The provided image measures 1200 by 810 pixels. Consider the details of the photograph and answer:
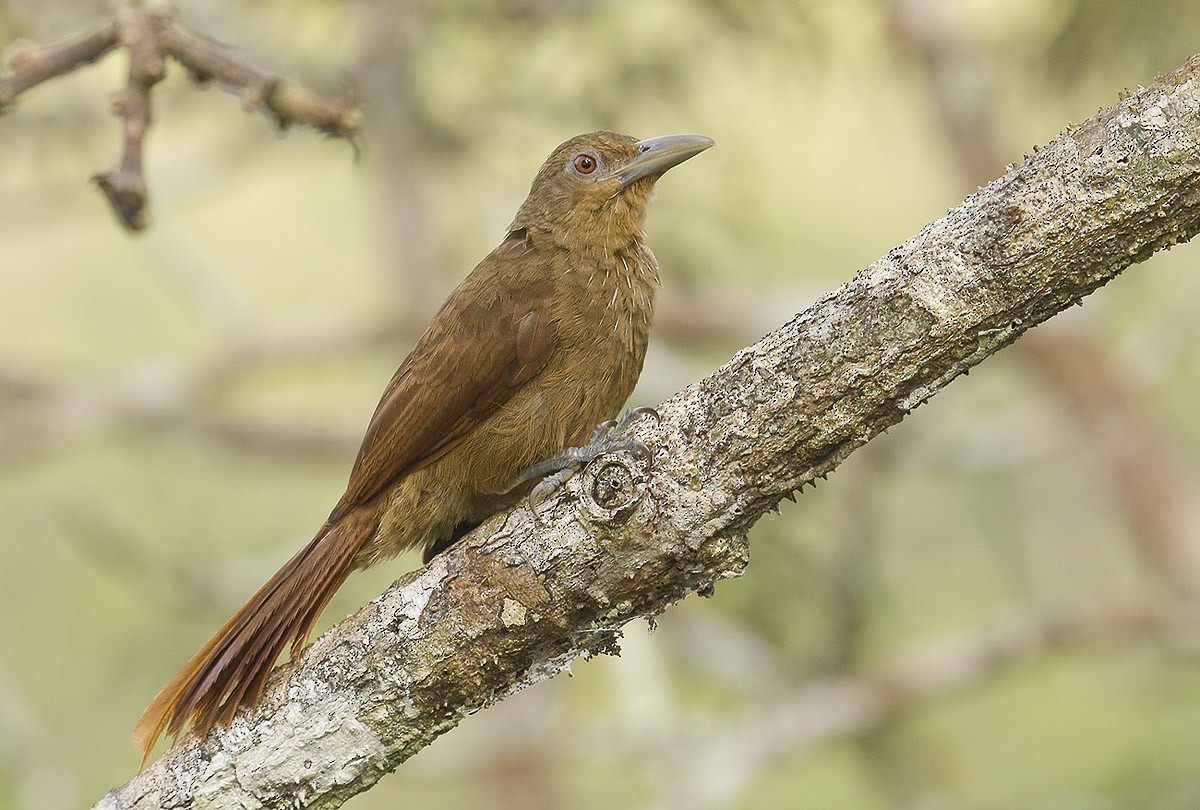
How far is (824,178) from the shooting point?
10117 mm

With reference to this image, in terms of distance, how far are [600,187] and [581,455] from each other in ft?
2.99

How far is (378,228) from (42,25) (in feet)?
6.91

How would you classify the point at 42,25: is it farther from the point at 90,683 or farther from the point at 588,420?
the point at 588,420

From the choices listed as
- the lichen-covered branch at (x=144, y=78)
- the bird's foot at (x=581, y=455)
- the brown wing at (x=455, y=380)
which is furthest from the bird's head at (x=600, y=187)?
the lichen-covered branch at (x=144, y=78)

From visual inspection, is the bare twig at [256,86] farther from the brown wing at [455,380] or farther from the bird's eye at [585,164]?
the bird's eye at [585,164]

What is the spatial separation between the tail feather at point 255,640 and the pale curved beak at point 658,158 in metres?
1.10

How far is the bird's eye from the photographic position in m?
3.46

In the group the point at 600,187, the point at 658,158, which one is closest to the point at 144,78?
the point at 600,187

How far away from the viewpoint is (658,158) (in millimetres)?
3367

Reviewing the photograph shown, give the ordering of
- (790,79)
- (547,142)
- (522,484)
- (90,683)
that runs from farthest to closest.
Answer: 1. (90,683)
2. (547,142)
3. (790,79)
4. (522,484)

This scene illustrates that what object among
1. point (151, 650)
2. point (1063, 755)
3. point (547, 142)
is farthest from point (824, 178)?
point (151, 650)

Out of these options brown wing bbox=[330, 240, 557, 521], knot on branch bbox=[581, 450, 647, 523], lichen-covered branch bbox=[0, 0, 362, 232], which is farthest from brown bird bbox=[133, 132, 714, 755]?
knot on branch bbox=[581, 450, 647, 523]

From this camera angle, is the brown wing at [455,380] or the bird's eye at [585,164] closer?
the brown wing at [455,380]

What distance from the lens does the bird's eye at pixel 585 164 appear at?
136 inches
